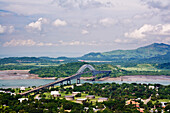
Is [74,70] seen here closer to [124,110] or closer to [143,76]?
[143,76]

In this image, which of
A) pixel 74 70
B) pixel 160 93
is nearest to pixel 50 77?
pixel 74 70

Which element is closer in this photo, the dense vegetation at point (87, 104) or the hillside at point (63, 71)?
the dense vegetation at point (87, 104)

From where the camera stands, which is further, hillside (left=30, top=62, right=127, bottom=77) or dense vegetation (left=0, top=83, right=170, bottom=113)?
hillside (left=30, top=62, right=127, bottom=77)

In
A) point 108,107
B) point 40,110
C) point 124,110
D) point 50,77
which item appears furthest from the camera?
point 50,77

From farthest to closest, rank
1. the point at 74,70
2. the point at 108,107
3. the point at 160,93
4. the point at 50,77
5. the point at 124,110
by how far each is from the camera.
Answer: the point at 74,70
the point at 50,77
the point at 160,93
the point at 108,107
the point at 124,110

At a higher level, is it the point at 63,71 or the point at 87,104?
the point at 63,71

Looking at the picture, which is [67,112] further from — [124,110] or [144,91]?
[144,91]

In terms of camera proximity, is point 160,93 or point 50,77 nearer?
point 160,93

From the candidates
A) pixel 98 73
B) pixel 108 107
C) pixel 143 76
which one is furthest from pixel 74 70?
pixel 108 107

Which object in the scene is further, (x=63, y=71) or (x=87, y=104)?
(x=63, y=71)
